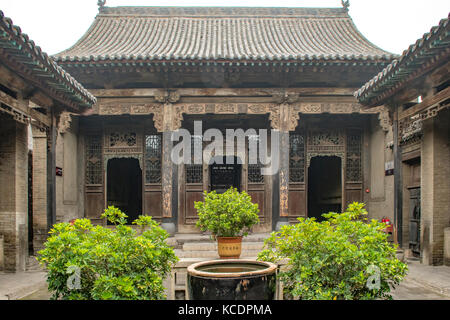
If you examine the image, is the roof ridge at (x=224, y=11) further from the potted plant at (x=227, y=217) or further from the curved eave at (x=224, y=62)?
the potted plant at (x=227, y=217)

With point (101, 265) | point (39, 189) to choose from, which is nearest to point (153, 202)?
point (39, 189)

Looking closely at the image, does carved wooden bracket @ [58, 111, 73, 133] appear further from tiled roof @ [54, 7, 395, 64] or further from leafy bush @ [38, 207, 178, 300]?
leafy bush @ [38, 207, 178, 300]

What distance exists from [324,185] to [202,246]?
698 cm

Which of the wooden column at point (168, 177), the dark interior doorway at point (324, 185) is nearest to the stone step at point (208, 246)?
the wooden column at point (168, 177)

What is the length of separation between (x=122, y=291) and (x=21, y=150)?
5367mm

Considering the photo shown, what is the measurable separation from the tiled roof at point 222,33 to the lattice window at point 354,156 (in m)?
2.27

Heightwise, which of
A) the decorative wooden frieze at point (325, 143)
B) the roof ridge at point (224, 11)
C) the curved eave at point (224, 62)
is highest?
the roof ridge at point (224, 11)

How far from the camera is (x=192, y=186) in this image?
11523 mm

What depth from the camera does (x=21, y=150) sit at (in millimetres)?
7754

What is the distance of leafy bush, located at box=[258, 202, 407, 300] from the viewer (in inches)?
143

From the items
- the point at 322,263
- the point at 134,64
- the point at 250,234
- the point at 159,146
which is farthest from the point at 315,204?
the point at 322,263

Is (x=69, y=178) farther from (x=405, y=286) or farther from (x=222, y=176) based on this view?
(x=405, y=286)

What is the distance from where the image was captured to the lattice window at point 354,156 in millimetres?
11633

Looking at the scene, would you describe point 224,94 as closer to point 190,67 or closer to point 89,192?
point 190,67
